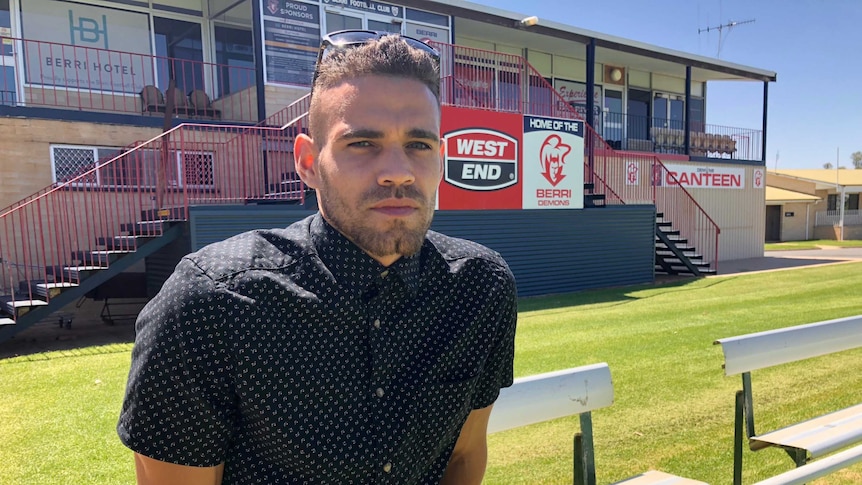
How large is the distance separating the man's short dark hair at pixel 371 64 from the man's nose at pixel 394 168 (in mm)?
190

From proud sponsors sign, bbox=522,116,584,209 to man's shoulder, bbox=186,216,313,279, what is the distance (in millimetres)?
10863

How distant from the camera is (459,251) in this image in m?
→ 1.70

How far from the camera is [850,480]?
3.48 m

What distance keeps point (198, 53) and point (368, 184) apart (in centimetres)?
1343

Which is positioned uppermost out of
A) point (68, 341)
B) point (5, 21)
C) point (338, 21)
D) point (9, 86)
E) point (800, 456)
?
point (338, 21)

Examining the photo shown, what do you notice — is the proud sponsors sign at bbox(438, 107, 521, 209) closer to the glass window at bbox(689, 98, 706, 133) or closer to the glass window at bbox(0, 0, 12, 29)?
the glass window at bbox(0, 0, 12, 29)

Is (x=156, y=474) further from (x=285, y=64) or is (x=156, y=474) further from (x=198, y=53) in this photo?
(x=198, y=53)

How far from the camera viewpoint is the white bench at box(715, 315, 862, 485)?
2961mm

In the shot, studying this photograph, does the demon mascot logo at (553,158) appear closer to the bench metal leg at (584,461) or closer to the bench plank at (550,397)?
the bench plank at (550,397)

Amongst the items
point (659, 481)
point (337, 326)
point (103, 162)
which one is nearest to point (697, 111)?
point (103, 162)

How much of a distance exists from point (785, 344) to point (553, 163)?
9.35 m

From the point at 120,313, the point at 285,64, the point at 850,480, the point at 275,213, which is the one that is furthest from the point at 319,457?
the point at 285,64

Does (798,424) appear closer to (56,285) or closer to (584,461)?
(584,461)

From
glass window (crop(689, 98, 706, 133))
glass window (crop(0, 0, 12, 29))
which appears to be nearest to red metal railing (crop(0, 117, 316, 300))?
glass window (crop(0, 0, 12, 29))
